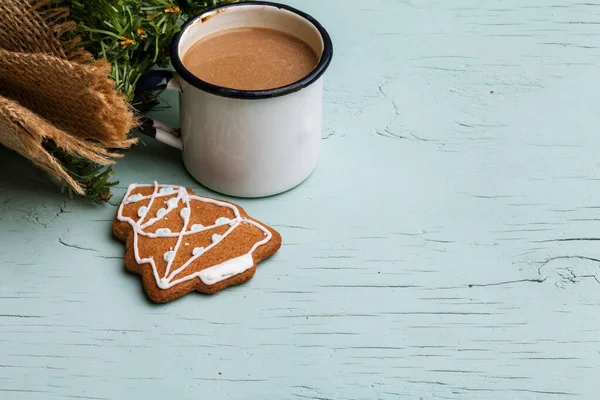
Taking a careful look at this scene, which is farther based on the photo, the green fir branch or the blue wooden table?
the green fir branch

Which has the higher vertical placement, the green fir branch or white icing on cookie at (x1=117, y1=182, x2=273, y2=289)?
the green fir branch

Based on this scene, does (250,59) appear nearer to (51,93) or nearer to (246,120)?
(246,120)

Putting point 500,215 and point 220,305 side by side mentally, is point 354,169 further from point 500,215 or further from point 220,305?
point 220,305

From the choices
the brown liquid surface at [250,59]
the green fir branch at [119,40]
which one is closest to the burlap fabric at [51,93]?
the green fir branch at [119,40]

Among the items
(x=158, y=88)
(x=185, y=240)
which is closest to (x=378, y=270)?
(x=185, y=240)

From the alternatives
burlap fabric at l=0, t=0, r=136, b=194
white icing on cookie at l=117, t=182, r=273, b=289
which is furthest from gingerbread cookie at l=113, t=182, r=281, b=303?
burlap fabric at l=0, t=0, r=136, b=194

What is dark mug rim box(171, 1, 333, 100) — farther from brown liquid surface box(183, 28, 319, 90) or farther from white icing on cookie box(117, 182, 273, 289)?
white icing on cookie box(117, 182, 273, 289)

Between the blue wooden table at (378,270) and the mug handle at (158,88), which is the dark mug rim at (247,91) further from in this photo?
the blue wooden table at (378,270)
